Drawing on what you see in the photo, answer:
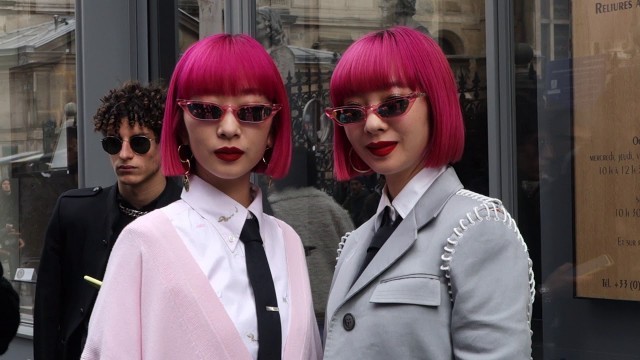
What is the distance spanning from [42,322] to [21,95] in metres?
4.62

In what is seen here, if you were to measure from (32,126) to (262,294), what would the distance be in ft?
20.3

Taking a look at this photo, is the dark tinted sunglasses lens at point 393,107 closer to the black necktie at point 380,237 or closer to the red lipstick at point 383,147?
the red lipstick at point 383,147

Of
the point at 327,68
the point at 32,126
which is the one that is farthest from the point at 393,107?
the point at 32,126

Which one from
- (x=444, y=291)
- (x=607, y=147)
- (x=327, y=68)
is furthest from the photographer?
(x=327, y=68)

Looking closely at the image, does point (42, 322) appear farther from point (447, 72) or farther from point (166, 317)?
point (447, 72)

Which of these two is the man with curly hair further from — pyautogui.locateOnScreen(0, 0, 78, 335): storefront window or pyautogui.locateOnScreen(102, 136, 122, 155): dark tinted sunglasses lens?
pyautogui.locateOnScreen(0, 0, 78, 335): storefront window

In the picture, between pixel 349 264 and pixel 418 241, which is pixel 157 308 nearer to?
pixel 349 264

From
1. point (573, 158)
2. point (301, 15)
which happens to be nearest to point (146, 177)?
point (573, 158)

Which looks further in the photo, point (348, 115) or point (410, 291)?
point (348, 115)

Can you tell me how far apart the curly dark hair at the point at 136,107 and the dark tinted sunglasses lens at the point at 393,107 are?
1.84 metres

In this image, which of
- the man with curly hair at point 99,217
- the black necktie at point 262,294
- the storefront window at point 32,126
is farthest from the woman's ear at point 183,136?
the storefront window at point 32,126

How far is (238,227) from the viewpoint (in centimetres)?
268

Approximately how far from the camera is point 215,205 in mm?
2676

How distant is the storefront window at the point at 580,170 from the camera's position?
4004mm
